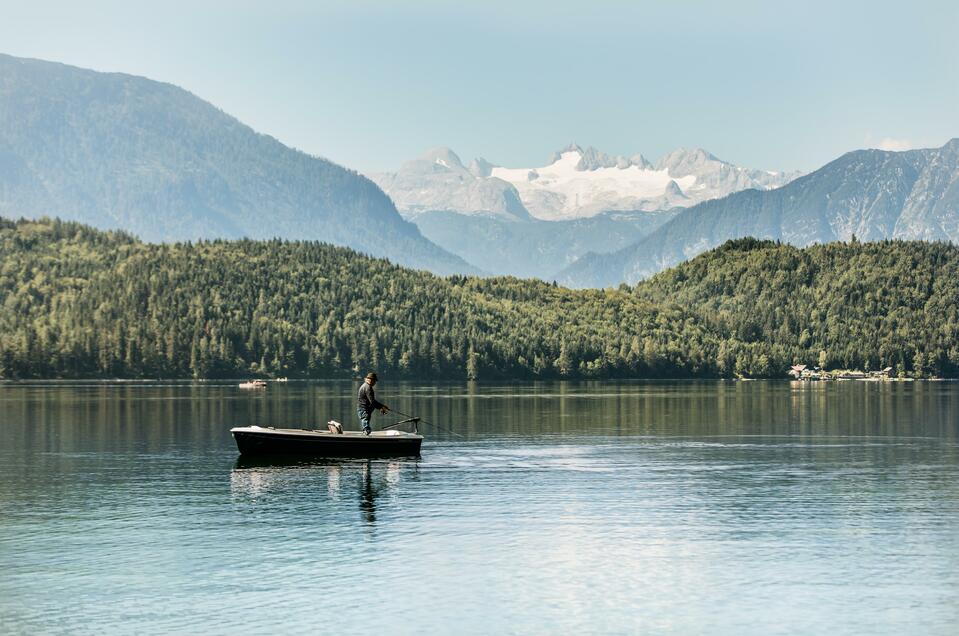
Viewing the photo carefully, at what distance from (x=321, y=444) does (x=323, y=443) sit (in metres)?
0.20

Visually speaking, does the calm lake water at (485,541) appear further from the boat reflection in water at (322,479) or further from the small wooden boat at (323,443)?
the small wooden boat at (323,443)

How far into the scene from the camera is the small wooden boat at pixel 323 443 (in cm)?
10344

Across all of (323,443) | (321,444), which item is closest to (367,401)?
(323,443)

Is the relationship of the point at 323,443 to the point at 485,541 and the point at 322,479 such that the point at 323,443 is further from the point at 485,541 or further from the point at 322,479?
the point at 485,541

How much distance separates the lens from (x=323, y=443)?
340 ft

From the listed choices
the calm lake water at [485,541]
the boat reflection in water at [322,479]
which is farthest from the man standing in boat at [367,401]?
the calm lake water at [485,541]

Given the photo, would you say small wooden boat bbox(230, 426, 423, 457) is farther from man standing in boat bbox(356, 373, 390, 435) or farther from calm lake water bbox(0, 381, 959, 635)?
calm lake water bbox(0, 381, 959, 635)

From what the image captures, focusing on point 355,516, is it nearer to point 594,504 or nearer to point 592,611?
point 594,504

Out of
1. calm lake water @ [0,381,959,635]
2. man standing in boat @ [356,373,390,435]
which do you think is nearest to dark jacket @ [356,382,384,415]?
man standing in boat @ [356,373,390,435]

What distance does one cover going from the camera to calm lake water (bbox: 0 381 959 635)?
49219 mm

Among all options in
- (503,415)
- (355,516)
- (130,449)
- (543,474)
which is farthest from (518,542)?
(503,415)

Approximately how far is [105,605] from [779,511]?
133 feet

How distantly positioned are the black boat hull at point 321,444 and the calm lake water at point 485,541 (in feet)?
8.07

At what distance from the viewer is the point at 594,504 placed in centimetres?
7794
